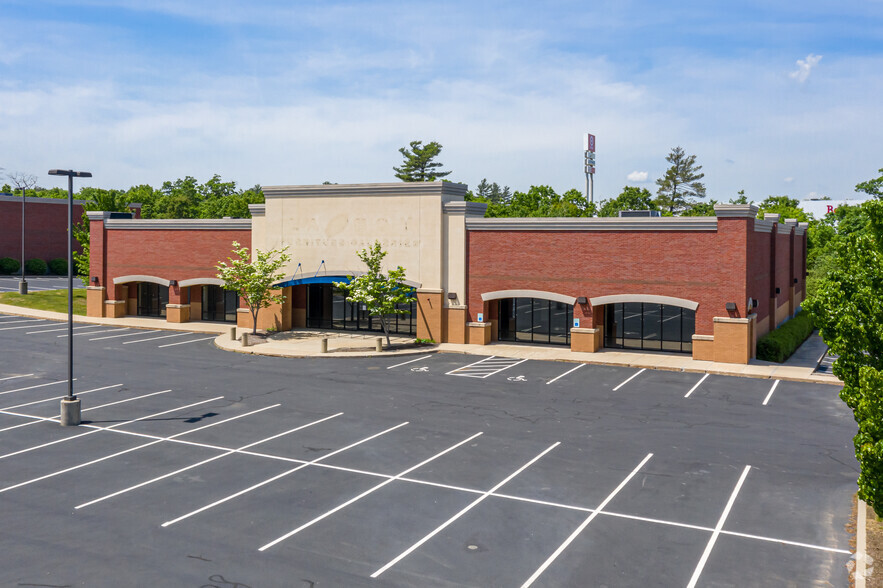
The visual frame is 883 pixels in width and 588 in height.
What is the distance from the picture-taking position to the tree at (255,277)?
42.0 m

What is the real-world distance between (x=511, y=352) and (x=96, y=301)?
30915mm

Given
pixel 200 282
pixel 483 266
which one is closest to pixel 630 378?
pixel 483 266

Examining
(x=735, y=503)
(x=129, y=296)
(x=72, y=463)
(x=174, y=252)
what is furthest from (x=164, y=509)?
(x=129, y=296)

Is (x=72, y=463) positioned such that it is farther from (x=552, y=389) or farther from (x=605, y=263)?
(x=605, y=263)

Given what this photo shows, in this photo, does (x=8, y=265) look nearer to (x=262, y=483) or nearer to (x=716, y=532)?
(x=262, y=483)

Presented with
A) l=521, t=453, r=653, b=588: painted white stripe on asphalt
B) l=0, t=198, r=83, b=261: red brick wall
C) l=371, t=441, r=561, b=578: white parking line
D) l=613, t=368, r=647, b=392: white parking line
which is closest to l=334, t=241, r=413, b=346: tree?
l=613, t=368, r=647, b=392: white parking line

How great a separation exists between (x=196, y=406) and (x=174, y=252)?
26.2m

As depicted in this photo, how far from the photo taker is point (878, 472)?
13164mm

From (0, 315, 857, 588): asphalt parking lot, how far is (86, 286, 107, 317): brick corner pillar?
71.1 ft

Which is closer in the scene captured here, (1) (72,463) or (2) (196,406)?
(1) (72,463)

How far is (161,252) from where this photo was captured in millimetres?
49219

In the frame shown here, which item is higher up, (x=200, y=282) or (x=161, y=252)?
(x=161, y=252)

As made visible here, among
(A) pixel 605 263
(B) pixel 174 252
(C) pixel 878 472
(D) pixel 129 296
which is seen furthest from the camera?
(D) pixel 129 296

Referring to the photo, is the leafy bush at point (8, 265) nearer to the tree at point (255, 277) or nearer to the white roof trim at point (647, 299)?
the tree at point (255, 277)
